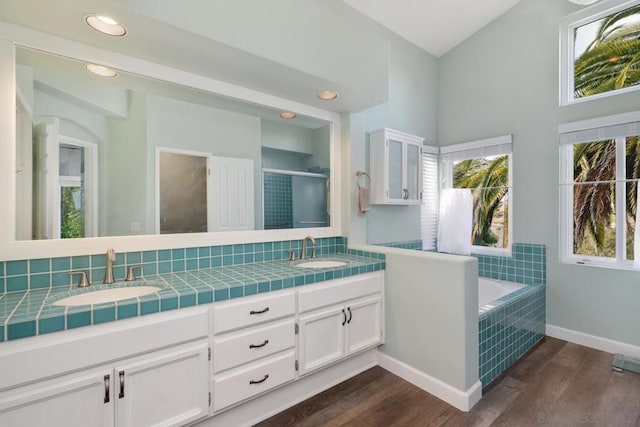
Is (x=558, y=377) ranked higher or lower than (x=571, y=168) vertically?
lower

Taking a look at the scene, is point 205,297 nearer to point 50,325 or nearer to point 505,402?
point 50,325

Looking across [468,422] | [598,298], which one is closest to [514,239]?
[598,298]

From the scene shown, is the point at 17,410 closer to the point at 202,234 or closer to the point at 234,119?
the point at 202,234

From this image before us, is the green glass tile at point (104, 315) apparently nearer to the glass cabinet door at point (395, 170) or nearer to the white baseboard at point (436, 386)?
the white baseboard at point (436, 386)

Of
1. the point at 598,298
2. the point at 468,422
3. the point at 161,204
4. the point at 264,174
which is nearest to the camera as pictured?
the point at 468,422

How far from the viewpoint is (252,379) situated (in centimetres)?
173

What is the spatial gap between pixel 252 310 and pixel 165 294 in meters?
0.46

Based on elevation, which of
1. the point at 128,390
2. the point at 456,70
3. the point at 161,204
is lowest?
the point at 128,390

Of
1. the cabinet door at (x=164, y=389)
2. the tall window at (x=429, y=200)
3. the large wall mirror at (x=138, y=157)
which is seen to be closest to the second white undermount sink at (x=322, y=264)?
the large wall mirror at (x=138, y=157)

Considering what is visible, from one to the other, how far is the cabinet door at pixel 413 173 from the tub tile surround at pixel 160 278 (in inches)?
41.1

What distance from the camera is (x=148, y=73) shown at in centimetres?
192

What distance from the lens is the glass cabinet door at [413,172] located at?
322cm

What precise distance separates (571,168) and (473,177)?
3.10 feet

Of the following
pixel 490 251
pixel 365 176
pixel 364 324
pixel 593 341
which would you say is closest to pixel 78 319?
pixel 364 324
